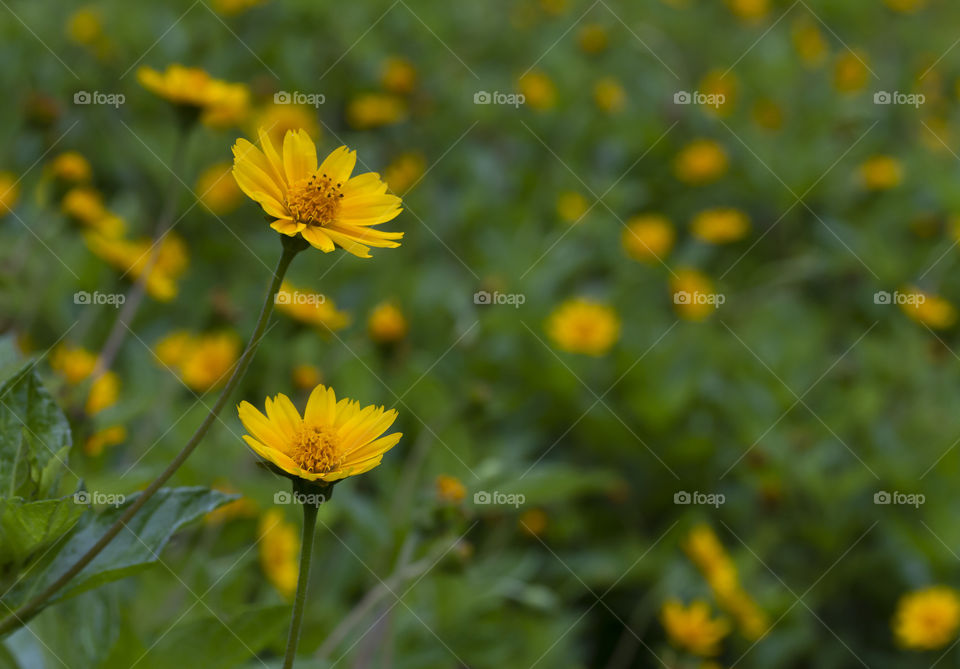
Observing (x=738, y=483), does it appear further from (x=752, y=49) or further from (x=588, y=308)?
(x=752, y=49)

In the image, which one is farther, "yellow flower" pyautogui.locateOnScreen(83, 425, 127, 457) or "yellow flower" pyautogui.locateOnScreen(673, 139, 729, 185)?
"yellow flower" pyautogui.locateOnScreen(673, 139, 729, 185)

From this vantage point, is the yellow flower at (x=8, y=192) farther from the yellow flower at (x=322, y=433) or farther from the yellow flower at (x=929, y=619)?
the yellow flower at (x=929, y=619)

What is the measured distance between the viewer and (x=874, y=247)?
3.54 metres

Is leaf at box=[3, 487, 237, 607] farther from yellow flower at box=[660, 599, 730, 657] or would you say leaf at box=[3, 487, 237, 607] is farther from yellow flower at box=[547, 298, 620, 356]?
yellow flower at box=[547, 298, 620, 356]

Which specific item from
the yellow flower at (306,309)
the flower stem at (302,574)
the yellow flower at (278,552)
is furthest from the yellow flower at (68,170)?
the flower stem at (302,574)

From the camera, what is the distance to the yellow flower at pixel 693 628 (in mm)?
2158

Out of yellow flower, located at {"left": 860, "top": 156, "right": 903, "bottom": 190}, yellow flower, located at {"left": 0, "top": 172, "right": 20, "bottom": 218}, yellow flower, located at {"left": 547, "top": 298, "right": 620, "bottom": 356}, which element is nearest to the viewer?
yellow flower, located at {"left": 0, "top": 172, "right": 20, "bottom": 218}

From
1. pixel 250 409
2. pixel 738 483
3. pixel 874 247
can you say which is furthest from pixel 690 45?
pixel 250 409

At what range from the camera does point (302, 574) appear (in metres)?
0.89

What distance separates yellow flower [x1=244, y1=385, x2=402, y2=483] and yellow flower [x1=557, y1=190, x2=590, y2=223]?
2383mm

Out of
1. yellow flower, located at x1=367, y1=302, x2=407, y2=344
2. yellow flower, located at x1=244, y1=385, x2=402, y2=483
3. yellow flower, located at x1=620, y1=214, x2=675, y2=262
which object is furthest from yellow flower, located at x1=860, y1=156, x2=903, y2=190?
yellow flower, located at x1=244, y1=385, x2=402, y2=483

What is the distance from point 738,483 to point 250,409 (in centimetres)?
206

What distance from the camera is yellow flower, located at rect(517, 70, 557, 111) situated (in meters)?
3.83

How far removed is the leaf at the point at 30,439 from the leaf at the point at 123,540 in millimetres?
61
